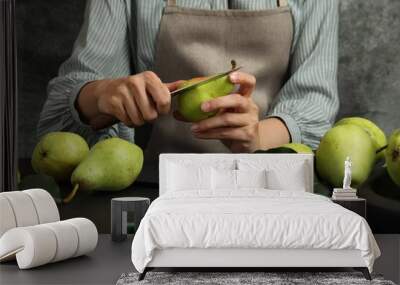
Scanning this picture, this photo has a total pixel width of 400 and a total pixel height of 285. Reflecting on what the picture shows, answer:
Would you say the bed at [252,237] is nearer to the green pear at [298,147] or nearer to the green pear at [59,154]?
the green pear at [298,147]

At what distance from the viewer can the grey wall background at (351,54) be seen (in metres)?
4.54

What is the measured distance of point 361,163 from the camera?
4.42 meters

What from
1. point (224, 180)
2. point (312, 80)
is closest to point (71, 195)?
point (224, 180)

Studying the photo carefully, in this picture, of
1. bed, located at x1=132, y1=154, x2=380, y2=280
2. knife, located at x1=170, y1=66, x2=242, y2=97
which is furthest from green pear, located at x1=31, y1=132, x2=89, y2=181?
bed, located at x1=132, y1=154, x2=380, y2=280

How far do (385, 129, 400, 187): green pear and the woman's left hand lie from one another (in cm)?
79

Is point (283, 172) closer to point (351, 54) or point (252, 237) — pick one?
point (351, 54)

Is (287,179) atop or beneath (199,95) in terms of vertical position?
beneath

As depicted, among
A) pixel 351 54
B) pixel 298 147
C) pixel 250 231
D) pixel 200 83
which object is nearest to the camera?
pixel 250 231

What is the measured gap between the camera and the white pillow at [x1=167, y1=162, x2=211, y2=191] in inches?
170

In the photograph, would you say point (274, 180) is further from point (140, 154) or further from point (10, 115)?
point (10, 115)

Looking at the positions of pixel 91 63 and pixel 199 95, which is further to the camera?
pixel 91 63

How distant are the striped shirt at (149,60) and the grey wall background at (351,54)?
6 centimetres

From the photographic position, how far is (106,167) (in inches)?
172

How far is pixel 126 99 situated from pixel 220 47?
2.15 feet
